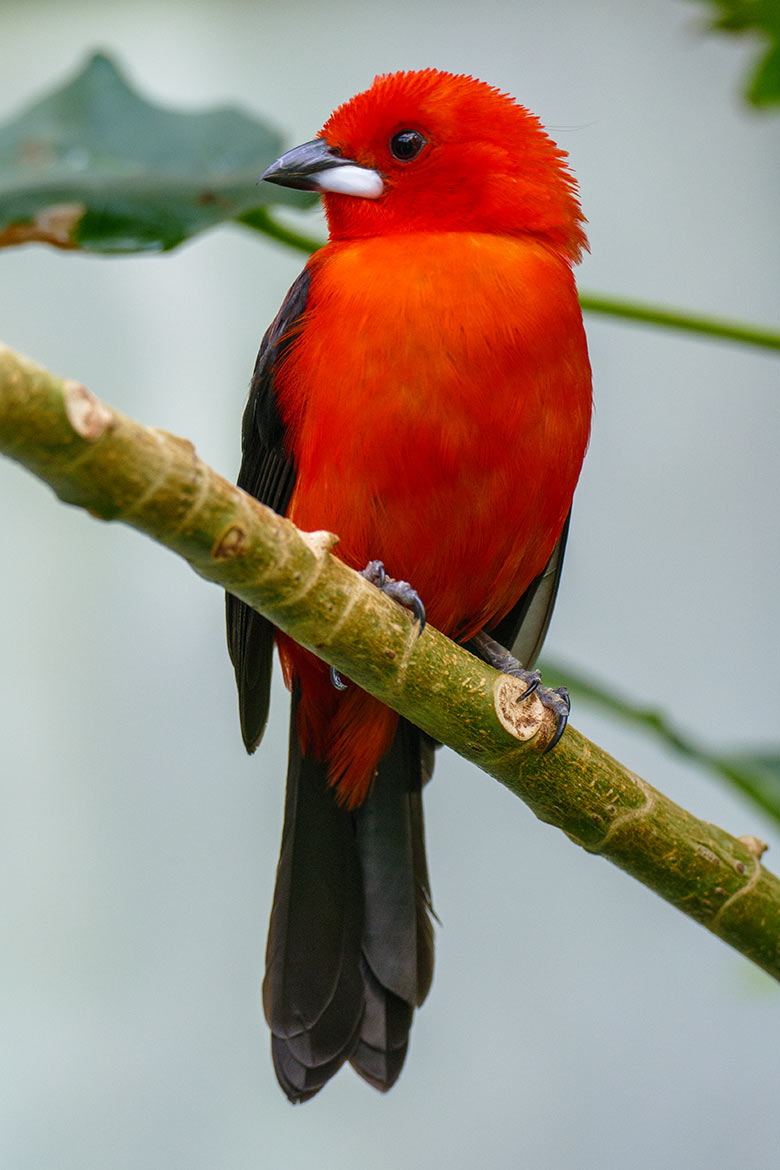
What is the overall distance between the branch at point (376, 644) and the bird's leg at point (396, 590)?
11 centimetres

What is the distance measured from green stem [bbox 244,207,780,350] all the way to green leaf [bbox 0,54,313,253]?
0.06 m

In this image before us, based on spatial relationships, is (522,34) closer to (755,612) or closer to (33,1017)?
(755,612)

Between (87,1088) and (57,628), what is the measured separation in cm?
158

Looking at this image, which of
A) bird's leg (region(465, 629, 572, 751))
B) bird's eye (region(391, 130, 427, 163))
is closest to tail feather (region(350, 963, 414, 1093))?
bird's leg (region(465, 629, 572, 751))

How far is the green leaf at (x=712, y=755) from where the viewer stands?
7.11 feet

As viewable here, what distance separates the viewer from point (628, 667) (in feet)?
15.8

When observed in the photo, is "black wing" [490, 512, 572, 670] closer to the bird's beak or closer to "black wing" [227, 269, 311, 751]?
"black wing" [227, 269, 311, 751]

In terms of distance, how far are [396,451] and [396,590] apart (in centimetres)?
26

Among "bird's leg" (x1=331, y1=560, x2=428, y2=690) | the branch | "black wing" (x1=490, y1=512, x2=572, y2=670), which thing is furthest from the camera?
"black wing" (x1=490, y1=512, x2=572, y2=670)

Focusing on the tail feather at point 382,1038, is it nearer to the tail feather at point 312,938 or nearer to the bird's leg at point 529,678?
the tail feather at point 312,938

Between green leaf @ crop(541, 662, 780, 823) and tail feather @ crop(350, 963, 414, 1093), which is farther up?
green leaf @ crop(541, 662, 780, 823)

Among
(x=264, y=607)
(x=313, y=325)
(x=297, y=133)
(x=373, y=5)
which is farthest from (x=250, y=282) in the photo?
(x=264, y=607)

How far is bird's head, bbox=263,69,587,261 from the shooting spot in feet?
8.18

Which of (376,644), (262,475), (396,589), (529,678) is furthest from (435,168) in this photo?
(376,644)
